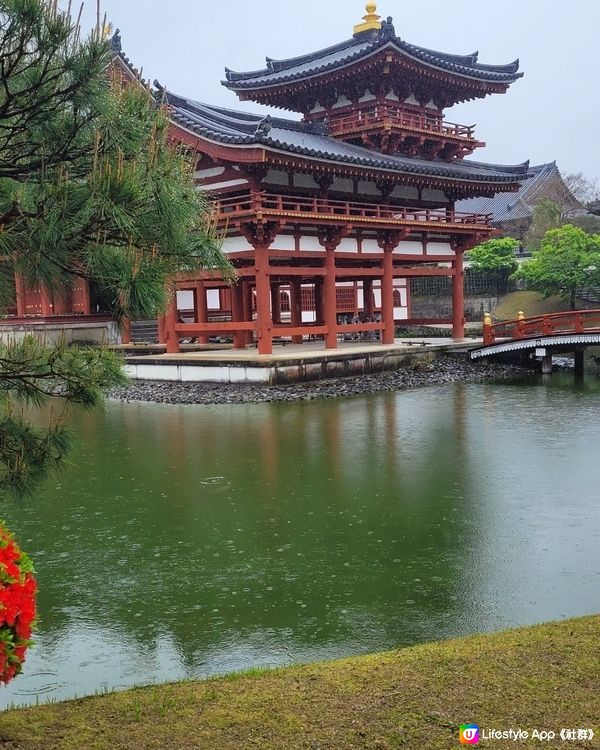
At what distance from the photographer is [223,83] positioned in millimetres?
28984

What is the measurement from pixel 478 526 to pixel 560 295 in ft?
99.0

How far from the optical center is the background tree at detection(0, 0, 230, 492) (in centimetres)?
389

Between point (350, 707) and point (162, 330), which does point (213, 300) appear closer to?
point (162, 330)

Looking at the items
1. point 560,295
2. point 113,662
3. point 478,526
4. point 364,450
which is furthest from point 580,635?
point 560,295

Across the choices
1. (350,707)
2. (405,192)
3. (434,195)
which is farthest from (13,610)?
(434,195)

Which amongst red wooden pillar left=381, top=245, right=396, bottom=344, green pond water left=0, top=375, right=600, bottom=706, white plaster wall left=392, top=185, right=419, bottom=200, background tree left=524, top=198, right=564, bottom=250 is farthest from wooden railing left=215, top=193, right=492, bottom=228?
background tree left=524, top=198, right=564, bottom=250

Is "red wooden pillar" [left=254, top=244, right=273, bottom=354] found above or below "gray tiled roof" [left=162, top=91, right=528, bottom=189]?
below

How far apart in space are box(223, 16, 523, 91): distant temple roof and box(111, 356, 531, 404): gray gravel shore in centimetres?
1029

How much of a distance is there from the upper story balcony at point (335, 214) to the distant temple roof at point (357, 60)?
16.3ft

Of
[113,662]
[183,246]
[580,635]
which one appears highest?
[183,246]

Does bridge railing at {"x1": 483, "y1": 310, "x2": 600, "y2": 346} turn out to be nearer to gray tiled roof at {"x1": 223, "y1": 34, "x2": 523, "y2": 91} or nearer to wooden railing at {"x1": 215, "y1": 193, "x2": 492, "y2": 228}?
wooden railing at {"x1": 215, "y1": 193, "x2": 492, "y2": 228}

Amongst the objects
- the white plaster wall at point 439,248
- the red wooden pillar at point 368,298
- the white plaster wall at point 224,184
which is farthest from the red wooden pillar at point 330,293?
the red wooden pillar at point 368,298

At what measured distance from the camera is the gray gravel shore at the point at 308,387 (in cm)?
1845

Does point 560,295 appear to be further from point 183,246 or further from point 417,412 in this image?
point 183,246
